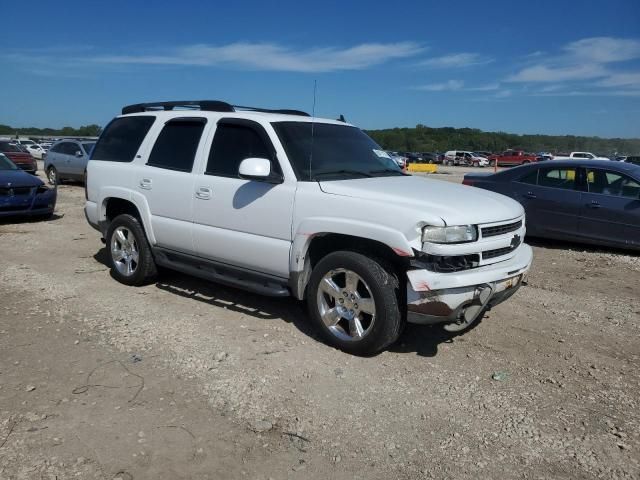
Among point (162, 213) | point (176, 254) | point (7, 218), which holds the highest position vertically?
point (162, 213)

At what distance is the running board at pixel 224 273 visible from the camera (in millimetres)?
4715

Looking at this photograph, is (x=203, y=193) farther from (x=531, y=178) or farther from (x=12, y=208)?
(x=12, y=208)

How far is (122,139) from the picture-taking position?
248 inches

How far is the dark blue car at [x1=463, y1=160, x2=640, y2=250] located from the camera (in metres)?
8.38

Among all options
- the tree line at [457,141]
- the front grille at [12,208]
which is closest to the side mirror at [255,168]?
the front grille at [12,208]

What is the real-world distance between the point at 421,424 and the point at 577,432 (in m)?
0.96

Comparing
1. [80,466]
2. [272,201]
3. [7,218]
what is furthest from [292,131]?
[7,218]

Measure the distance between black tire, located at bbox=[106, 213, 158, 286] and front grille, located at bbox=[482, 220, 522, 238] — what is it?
3636 millimetres

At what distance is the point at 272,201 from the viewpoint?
4.61 metres

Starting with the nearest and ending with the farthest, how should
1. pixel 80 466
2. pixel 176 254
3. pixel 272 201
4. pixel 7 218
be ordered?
pixel 80 466, pixel 272 201, pixel 176 254, pixel 7 218

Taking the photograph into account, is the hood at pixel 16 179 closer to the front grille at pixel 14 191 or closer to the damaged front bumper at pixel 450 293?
the front grille at pixel 14 191

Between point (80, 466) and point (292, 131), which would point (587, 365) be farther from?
point (80, 466)

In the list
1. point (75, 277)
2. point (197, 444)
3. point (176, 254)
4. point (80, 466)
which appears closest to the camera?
point (80, 466)

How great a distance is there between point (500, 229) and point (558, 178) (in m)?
5.62
